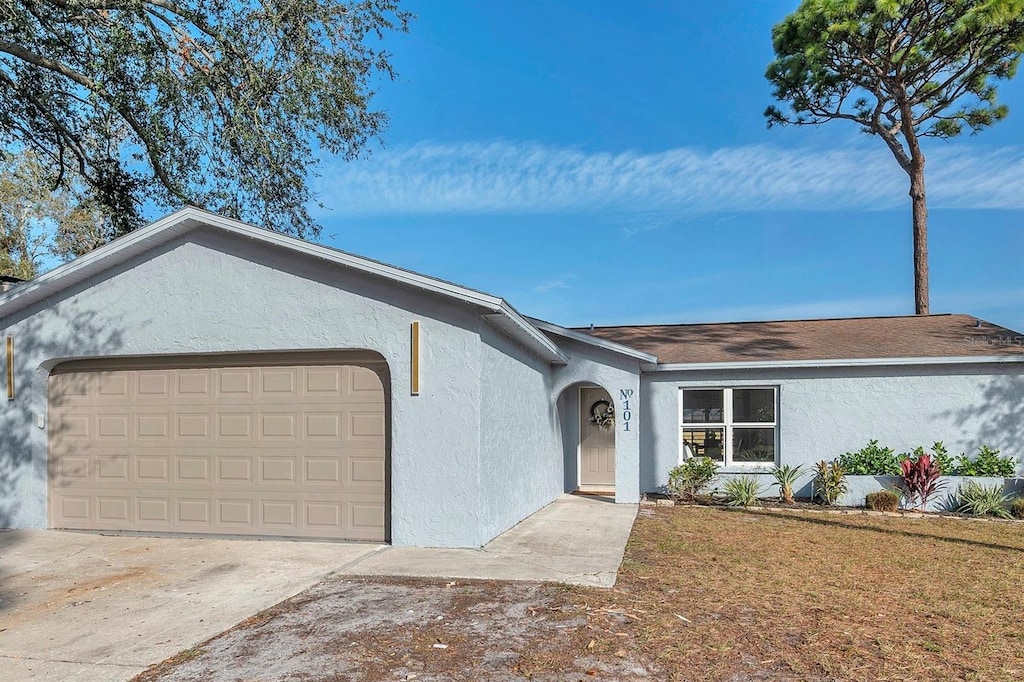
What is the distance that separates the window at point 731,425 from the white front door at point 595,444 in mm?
2009

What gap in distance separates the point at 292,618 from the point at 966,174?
2266 cm

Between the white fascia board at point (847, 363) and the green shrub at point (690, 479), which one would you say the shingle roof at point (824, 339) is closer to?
the white fascia board at point (847, 363)

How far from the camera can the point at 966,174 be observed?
20.9 m

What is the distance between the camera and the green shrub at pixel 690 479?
13.3 meters

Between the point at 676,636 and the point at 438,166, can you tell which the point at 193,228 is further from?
the point at 438,166

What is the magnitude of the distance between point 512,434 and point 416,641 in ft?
16.6

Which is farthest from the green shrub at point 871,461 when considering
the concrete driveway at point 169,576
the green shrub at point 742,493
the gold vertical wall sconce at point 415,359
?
the gold vertical wall sconce at point 415,359

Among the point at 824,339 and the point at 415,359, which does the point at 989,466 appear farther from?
the point at 415,359

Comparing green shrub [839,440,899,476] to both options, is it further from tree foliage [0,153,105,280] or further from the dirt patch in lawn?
tree foliage [0,153,105,280]

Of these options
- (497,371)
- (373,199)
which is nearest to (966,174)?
(373,199)

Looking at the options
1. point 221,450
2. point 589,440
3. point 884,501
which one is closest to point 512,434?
point 221,450

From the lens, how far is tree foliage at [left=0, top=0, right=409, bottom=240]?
1326 centimetres

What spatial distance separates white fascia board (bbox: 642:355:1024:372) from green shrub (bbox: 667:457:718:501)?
1851mm

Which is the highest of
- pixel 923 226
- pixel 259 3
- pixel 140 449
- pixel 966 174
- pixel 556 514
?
pixel 259 3
